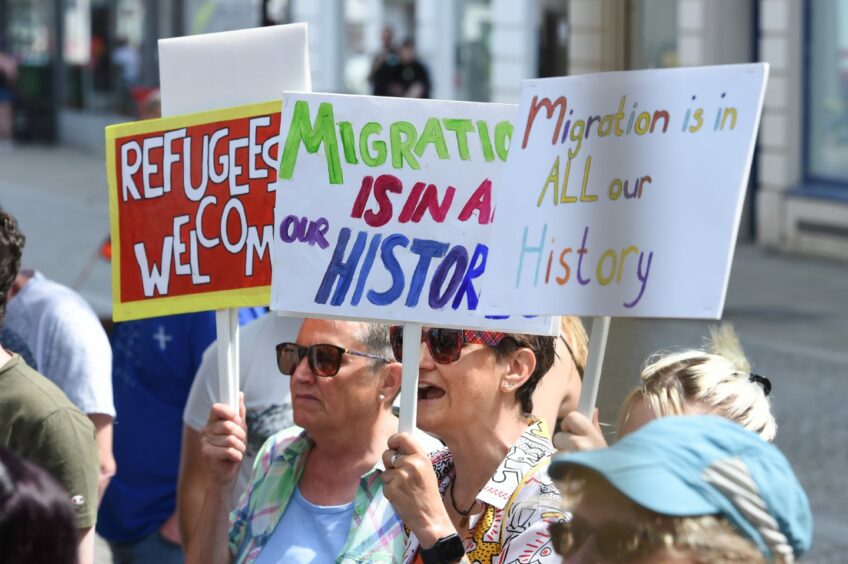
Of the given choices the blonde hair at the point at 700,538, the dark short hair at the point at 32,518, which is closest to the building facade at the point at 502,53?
the blonde hair at the point at 700,538

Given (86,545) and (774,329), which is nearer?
(86,545)

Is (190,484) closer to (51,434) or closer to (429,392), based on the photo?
(51,434)

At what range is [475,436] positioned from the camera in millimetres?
2834

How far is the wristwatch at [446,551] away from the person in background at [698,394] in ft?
0.82

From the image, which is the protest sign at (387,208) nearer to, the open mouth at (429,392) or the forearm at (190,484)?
the open mouth at (429,392)

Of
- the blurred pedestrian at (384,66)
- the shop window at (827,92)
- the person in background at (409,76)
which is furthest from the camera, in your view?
the blurred pedestrian at (384,66)

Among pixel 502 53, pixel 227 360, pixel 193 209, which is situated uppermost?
pixel 193 209

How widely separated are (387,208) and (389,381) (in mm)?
563

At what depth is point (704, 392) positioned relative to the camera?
2520mm

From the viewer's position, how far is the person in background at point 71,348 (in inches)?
141

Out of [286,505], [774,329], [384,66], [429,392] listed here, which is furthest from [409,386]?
[384,66]

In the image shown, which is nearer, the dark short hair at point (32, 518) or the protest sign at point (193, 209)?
the dark short hair at point (32, 518)

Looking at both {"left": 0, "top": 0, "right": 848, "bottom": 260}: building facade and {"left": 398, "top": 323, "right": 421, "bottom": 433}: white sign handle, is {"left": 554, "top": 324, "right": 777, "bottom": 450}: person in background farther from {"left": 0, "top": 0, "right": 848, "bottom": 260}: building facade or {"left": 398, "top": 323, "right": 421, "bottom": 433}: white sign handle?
{"left": 0, "top": 0, "right": 848, "bottom": 260}: building facade

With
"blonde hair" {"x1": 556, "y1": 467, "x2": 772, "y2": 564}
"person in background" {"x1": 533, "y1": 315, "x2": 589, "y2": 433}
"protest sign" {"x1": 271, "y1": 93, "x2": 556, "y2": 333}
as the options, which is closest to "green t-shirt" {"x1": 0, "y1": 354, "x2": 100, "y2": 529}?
"protest sign" {"x1": 271, "y1": 93, "x2": 556, "y2": 333}
